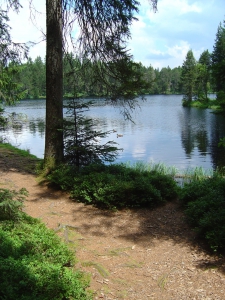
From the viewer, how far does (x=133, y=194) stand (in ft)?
20.1

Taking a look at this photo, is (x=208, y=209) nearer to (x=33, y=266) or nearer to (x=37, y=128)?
(x=33, y=266)

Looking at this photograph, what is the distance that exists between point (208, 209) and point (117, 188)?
183 centimetres

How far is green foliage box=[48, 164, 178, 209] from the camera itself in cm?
609

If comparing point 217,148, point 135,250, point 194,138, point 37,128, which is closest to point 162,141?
point 194,138

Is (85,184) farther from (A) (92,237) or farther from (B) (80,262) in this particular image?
(B) (80,262)

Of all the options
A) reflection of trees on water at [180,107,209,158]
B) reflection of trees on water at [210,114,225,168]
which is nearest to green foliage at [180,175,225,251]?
reflection of trees on water at [210,114,225,168]

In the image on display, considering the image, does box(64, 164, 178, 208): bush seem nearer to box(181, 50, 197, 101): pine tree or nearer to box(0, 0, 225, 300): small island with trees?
box(0, 0, 225, 300): small island with trees

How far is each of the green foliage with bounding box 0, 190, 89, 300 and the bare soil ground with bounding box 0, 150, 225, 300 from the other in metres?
0.46

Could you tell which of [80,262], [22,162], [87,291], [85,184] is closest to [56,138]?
[85,184]

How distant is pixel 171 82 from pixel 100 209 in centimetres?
10830

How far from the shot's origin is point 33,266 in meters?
2.99

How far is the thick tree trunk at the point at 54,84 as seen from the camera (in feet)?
23.8

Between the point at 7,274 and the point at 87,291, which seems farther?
the point at 87,291

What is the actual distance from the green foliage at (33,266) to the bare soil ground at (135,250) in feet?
1.51
